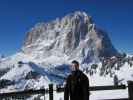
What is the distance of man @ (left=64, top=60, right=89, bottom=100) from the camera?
33.0 feet

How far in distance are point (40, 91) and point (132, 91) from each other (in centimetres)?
355

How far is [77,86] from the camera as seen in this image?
10164mm

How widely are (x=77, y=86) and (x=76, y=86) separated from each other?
0.03 metres

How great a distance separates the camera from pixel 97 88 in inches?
604

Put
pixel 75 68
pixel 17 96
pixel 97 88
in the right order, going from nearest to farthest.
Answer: pixel 75 68, pixel 17 96, pixel 97 88

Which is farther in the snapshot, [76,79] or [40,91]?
[40,91]

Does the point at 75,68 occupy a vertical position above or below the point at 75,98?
above

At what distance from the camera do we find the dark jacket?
10077mm

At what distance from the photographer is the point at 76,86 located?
10.2 metres

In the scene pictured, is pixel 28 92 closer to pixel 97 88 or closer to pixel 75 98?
pixel 97 88

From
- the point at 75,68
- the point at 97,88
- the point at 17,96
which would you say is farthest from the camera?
the point at 97,88

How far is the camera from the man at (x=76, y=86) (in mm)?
10070

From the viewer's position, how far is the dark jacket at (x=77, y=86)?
10.1 metres

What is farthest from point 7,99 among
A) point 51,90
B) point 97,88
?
point 97,88
